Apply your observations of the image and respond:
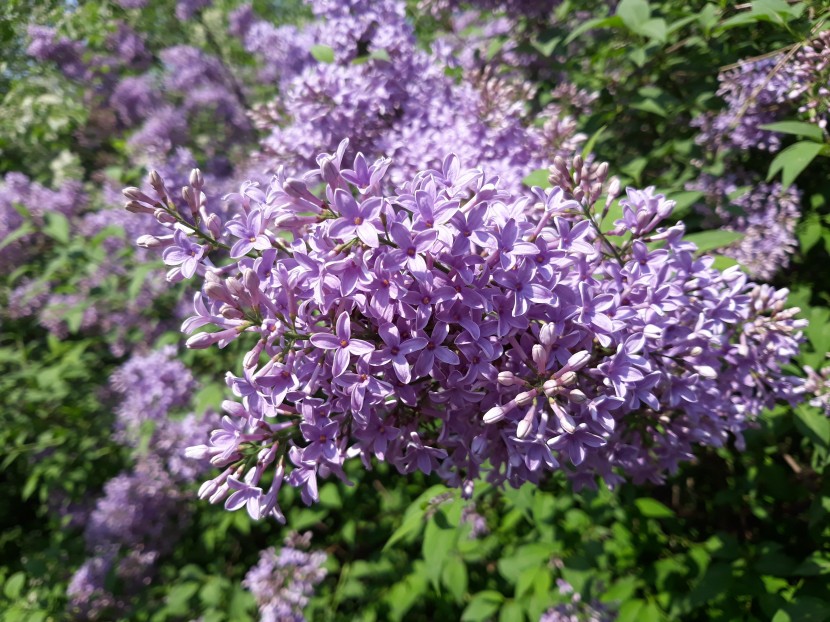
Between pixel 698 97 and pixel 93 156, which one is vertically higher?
pixel 698 97

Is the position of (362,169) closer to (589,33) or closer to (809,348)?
(809,348)

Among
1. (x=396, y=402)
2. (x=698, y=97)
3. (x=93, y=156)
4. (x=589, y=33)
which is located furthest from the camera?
(x=93, y=156)

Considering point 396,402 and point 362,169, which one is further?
point 396,402

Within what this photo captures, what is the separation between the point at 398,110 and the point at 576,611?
10.5 feet

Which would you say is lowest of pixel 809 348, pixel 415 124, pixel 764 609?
pixel 764 609

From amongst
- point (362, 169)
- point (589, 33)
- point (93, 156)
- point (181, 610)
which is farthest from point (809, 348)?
point (93, 156)

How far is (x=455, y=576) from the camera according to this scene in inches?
127

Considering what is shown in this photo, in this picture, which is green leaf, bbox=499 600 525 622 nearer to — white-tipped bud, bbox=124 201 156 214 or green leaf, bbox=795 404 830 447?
green leaf, bbox=795 404 830 447

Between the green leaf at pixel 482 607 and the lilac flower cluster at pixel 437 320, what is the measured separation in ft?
5.74

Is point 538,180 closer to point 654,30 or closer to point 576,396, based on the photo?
point 654,30

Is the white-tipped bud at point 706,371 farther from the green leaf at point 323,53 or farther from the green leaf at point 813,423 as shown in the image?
the green leaf at point 323,53

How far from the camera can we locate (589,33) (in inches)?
168

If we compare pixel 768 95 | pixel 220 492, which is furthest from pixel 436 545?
pixel 768 95

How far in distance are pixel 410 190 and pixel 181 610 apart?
12.6 ft
